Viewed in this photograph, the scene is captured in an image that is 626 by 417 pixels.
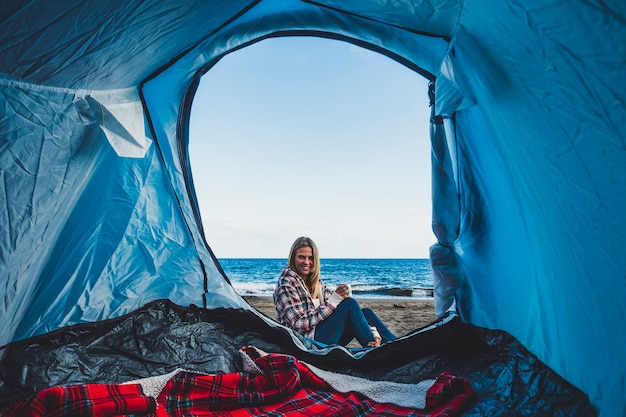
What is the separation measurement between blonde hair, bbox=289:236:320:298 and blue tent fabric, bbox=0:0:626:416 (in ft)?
1.16

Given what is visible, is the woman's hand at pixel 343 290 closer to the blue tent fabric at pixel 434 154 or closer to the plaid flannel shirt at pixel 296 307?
the plaid flannel shirt at pixel 296 307

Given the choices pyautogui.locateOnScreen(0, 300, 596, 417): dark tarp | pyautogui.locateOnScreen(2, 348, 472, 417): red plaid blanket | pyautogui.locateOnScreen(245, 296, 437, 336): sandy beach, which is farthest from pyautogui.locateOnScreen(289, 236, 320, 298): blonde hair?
pyautogui.locateOnScreen(245, 296, 437, 336): sandy beach

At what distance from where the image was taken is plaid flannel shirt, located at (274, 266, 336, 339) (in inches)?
77.6

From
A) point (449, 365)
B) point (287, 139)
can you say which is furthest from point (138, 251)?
point (287, 139)

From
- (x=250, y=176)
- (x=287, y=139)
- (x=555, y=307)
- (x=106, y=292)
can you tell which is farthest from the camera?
(x=250, y=176)

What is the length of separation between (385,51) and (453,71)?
2.27 feet

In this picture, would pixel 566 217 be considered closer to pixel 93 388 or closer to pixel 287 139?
pixel 93 388

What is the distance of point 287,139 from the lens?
14.9 meters

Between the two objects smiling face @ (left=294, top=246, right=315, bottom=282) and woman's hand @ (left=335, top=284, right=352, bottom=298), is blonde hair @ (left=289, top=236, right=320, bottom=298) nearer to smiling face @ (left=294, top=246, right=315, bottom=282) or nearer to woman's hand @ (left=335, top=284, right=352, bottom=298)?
smiling face @ (left=294, top=246, right=315, bottom=282)

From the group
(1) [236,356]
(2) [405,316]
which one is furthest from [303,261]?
(2) [405,316]

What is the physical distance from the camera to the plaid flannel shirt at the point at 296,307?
77.6 inches

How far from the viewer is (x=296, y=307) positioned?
1981mm

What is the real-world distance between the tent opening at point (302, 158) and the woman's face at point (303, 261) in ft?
1.62

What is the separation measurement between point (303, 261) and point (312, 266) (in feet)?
0.27
